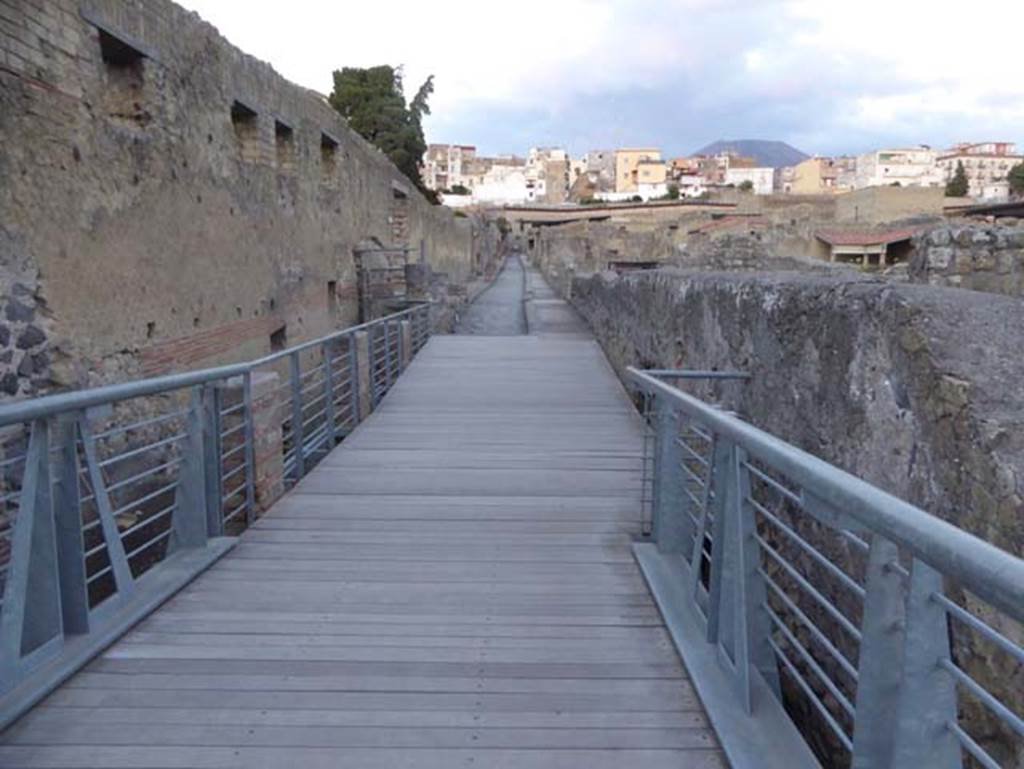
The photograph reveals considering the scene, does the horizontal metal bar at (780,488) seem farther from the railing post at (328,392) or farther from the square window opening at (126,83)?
the square window opening at (126,83)

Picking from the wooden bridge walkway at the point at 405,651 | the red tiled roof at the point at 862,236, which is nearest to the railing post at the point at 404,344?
the wooden bridge walkway at the point at 405,651

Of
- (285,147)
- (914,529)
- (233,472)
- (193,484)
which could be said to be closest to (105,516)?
(193,484)

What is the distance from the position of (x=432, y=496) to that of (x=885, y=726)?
12.4 ft

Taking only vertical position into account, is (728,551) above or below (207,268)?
below

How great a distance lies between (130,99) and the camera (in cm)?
770

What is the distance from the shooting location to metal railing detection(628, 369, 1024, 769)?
1574mm

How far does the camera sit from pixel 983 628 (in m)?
1.41

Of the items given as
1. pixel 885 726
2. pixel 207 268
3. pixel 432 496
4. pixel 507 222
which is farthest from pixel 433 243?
pixel 507 222

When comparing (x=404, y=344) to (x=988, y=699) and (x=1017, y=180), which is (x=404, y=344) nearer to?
(x=988, y=699)

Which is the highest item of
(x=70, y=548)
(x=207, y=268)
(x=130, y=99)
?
(x=130, y=99)

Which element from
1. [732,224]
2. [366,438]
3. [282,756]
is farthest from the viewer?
[732,224]

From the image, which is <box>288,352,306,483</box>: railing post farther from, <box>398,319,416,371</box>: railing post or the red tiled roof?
the red tiled roof

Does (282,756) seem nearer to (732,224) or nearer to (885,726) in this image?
(885,726)

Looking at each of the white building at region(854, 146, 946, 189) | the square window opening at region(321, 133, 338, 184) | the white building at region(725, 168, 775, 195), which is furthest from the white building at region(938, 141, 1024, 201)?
the square window opening at region(321, 133, 338, 184)
